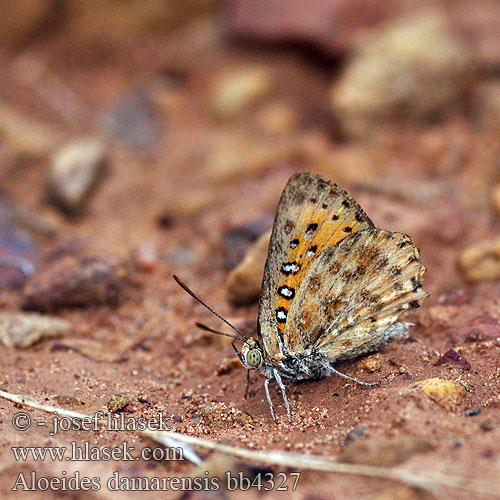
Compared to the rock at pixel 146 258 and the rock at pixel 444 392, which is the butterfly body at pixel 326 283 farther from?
the rock at pixel 146 258

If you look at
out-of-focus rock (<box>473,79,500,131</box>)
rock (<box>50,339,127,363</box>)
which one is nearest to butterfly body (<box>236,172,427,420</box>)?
rock (<box>50,339,127,363</box>)

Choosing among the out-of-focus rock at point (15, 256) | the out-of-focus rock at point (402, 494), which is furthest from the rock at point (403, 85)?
the out-of-focus rock at point (402, 494)

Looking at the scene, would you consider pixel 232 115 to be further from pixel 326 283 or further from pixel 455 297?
pixel 326 283

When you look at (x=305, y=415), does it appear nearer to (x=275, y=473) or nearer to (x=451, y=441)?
(x=275, y=473)

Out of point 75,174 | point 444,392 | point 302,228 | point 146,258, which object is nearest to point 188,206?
point 146,258

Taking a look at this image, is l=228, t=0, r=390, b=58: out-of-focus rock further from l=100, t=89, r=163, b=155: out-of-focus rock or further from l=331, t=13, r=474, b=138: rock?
l=100, t=89, r=163, b=155: out-of-focus rock

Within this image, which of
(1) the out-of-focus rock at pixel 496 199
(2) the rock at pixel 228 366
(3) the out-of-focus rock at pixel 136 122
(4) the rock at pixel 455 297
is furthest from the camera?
(3) the out-of-focus rock at pixel 136 122

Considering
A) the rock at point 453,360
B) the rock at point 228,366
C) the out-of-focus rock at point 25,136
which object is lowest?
the rock at point 228,366
